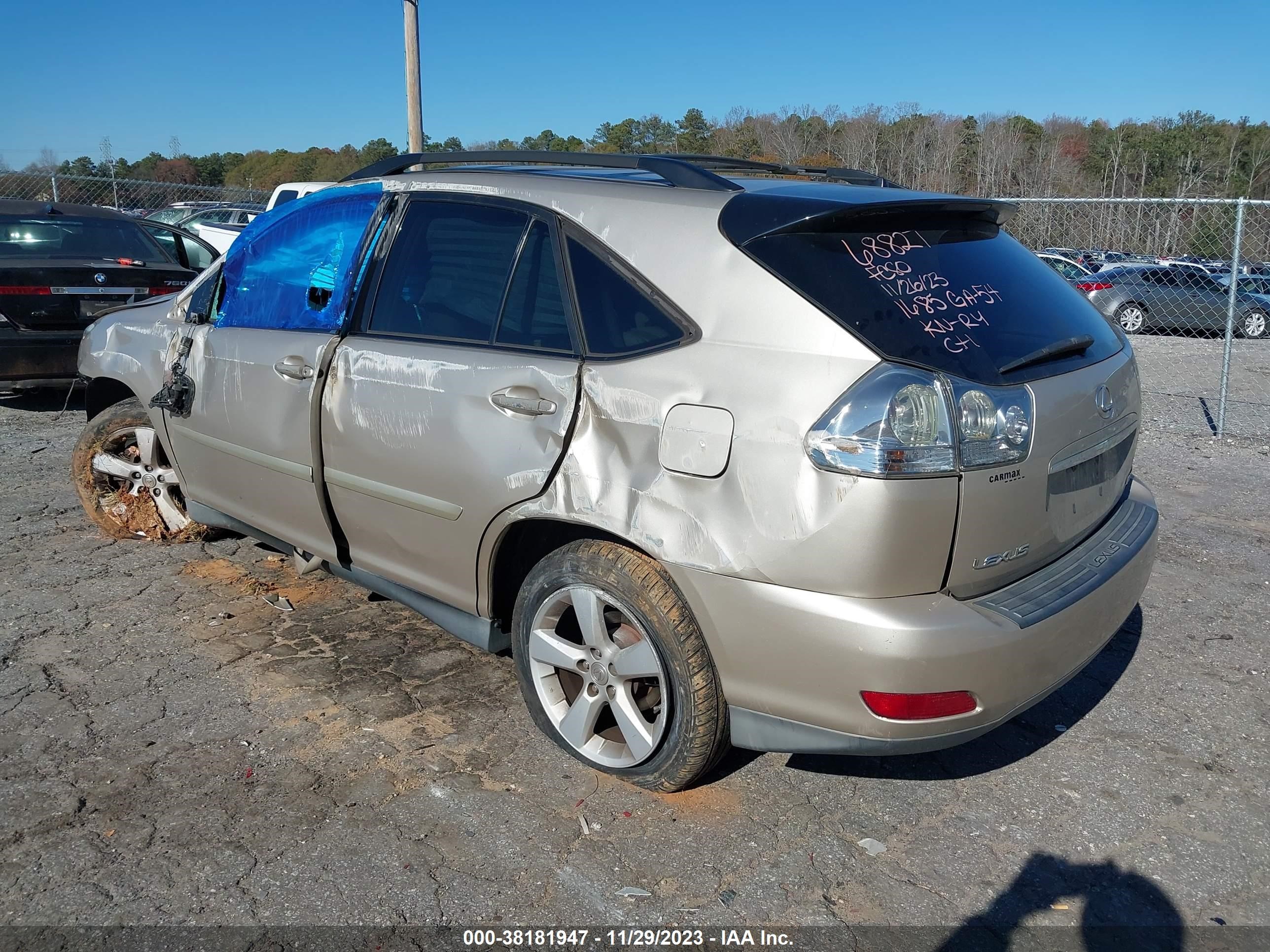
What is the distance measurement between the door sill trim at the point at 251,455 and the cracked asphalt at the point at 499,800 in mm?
699

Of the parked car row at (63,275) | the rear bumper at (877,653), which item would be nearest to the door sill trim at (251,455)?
the rear bumper at (877,653)

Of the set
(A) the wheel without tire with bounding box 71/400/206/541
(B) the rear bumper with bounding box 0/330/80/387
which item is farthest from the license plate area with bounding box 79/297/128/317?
(A) the wheel without tire with bounding box 71/400/206/541

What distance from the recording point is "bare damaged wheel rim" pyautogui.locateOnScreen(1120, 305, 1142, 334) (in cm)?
1739

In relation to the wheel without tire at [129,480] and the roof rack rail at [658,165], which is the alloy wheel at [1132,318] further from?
the wheel without tire at [129,480]

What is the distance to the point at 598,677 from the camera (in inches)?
115

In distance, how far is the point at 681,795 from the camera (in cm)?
296

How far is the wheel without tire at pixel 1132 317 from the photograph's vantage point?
17.3m

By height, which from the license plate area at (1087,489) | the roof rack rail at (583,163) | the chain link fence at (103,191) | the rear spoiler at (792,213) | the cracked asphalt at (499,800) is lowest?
the cracked asphalt at (499,800)

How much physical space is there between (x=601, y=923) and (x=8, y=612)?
3.10 metres

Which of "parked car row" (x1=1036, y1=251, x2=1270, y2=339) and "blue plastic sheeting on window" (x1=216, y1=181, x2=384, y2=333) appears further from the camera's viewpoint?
"parked car row" (x1=1036, y1=251, x2=1270, y2=339)

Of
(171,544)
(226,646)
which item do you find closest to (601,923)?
(226,646)

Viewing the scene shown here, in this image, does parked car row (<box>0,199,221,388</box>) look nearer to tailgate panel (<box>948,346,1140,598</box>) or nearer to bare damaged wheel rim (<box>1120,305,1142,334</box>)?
tailgate panel (<box>948,346,1140,598</box>)

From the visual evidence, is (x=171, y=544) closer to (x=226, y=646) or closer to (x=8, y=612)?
(x=8, y=612)

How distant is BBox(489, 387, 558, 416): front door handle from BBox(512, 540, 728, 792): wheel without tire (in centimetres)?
40
